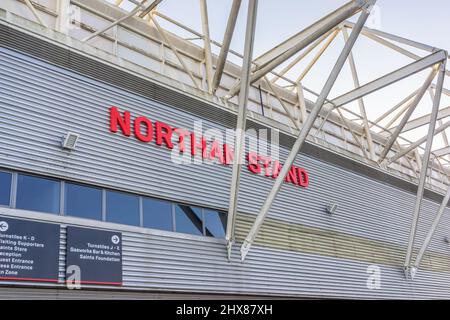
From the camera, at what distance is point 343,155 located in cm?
2034

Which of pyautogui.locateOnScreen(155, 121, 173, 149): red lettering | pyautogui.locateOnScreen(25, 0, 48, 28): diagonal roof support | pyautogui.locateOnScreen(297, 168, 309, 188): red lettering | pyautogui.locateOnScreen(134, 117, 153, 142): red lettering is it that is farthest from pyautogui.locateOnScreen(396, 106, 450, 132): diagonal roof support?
pyautogui.locateOnScreen(25, 0, 48, 28): diagonal roof support

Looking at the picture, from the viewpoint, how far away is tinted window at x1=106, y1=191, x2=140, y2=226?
40.8ft

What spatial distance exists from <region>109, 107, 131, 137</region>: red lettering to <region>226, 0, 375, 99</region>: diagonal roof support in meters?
Result: 5.68

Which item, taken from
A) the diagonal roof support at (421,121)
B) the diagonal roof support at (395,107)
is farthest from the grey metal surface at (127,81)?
the diagonal roof support at (421,121)

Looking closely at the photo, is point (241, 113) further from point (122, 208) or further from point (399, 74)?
point (399, 74)

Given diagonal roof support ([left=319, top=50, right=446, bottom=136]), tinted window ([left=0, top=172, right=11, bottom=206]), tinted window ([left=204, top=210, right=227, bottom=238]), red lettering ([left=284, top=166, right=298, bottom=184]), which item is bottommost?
tinted window ([left=204, top=210, right=227, bottom=238])

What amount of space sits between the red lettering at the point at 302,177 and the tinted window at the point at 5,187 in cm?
1022

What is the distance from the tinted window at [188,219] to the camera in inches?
544

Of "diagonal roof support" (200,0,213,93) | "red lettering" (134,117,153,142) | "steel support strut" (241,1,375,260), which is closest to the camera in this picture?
"red lettering" (134,117,153,142)

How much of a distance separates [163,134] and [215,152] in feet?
6.57

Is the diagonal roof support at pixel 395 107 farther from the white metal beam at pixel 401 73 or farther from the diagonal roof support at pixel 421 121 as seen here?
the white metal beam at pixel 401 73

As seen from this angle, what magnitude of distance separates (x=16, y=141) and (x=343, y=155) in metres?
13.3

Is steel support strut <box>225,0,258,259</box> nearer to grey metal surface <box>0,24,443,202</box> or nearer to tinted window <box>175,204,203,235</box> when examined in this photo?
tinted window <box>175,204,203,235</box>

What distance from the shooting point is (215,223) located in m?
14.7
